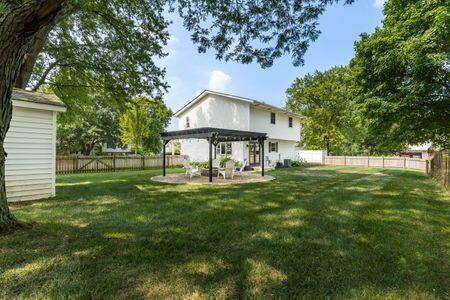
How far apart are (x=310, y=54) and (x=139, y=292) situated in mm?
6044

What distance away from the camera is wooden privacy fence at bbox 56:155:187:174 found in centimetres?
1481

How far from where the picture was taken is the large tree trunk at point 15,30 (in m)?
2.88

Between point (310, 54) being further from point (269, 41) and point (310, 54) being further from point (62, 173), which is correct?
point (62, 173)

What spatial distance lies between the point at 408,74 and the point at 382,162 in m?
15.8

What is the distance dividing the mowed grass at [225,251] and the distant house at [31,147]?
902mm

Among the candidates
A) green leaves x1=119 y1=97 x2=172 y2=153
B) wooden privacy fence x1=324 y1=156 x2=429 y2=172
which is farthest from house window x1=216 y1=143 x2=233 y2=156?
wooden privacy fence x1=324 y1=156 x2=429 y2=172

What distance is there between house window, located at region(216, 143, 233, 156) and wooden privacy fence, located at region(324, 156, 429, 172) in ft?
46.1

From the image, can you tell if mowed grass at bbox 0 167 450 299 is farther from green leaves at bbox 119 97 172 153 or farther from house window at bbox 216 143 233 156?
house window at bbox 216 143 233 156

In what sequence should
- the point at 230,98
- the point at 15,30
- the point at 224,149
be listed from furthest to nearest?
1. the point at 224,149
2. the point at 230,98
3. the point at 15,30

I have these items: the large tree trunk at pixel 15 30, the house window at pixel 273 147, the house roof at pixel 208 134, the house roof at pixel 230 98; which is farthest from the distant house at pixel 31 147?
the house window at pixel 273 147

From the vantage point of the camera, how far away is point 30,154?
6652 mm

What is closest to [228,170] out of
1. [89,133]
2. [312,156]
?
[312,156]

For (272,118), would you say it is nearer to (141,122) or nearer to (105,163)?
(141,122)

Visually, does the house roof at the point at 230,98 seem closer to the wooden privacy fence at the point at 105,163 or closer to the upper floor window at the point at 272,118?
the upper floor window at the point at 272,118
